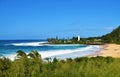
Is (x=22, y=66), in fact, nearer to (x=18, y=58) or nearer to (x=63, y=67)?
(x=18, y=58)

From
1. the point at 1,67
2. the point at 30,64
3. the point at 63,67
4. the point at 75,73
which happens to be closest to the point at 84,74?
the point at 75,73

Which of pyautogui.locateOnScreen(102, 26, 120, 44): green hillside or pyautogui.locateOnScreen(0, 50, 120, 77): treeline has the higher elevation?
pyautogui.locateOnScreen(102, 26, 120, 44): green hillside

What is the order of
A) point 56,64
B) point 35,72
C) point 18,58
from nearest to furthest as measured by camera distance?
1. point 35,72
2. point 18,58
3. point 56,64

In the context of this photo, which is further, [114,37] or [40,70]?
[114,37]

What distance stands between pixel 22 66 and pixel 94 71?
212 cm

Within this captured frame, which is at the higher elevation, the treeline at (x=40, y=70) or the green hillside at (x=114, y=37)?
the green hillside at (x=114, y=37)

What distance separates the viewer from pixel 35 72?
916cm

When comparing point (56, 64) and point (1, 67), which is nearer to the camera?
point (1, 67)

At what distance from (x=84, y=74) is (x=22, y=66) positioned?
1768 millimetres

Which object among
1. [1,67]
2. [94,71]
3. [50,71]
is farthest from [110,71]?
[1,67]

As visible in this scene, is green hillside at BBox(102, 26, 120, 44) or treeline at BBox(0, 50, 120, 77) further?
green hillside at BBox(102, 26, 120, 44)

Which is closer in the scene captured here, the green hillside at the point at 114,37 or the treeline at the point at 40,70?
the treeline at the point at 40,70

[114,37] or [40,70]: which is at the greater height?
[114,37]

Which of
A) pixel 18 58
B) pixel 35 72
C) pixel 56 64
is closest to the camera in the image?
pixel 35 72
